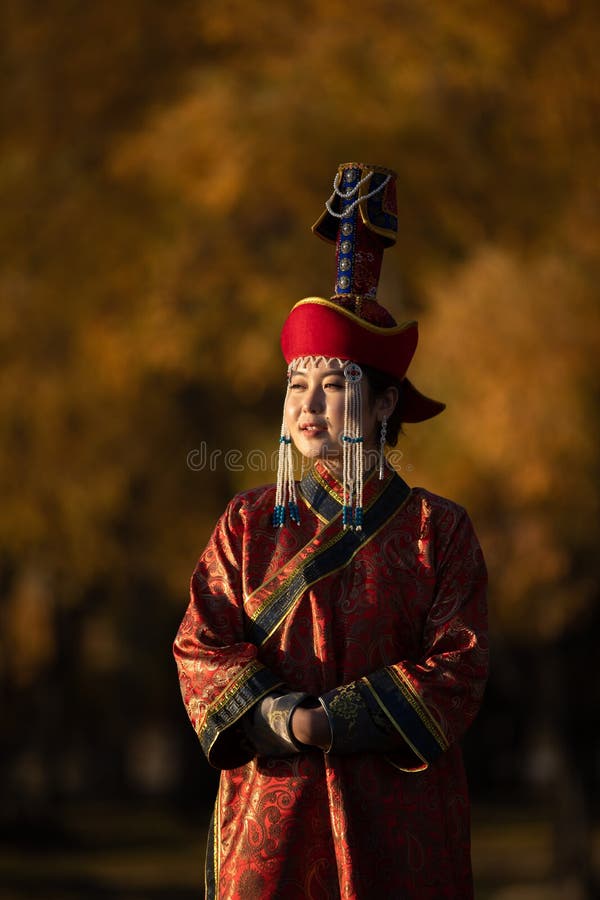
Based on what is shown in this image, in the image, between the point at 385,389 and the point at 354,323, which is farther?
the point at 385,389

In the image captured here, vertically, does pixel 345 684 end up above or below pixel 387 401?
below

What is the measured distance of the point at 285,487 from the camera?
3.23m

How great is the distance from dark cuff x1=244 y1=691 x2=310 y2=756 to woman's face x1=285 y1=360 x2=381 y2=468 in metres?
0.54

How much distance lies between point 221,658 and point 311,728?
0.84ft

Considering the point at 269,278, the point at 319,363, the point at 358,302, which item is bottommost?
the point at 319,363

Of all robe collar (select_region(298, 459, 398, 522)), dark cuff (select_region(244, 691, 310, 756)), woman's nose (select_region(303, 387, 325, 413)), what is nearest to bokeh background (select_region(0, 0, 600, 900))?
robe collar (select_region(298, 459, 398, 522))

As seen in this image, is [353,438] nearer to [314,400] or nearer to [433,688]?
[314,400]

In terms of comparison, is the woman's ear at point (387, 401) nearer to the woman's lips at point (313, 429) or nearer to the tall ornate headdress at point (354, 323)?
the tall ornate headdress at point (354, 323)

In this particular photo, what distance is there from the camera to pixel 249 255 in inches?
389

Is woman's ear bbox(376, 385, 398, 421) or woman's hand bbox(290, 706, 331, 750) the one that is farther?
woman's ear bbox(376, 385, 398, 421)

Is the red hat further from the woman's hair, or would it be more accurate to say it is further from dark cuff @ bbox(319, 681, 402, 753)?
dark cuff @ bbox(319, 681, 402, 753)

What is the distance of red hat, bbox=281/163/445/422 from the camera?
317cm

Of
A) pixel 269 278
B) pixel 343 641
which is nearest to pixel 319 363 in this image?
pixel 343 641

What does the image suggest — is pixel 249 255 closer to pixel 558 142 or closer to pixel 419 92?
pixel 419 92
